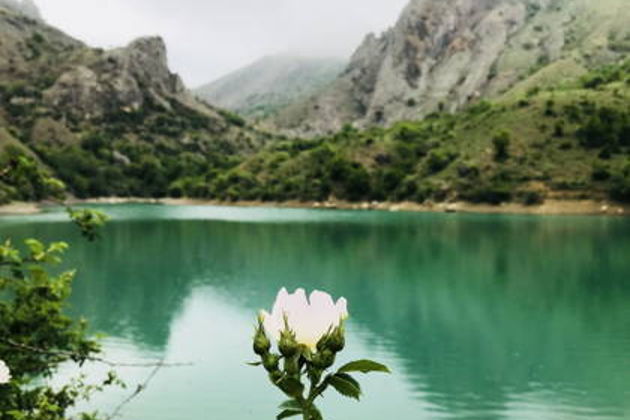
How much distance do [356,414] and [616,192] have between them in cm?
9674

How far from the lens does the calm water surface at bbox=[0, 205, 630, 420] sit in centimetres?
1973

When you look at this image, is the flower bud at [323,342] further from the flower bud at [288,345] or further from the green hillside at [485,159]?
the green hillside at [485,159]

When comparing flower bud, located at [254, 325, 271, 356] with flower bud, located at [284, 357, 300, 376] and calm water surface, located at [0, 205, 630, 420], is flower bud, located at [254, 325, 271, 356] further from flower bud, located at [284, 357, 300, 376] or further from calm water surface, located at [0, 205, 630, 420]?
calm water surface, located at [0, 205, 630, 420]

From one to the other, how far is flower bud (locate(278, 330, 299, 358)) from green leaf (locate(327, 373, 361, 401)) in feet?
0.56

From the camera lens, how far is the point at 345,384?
2.17 meters

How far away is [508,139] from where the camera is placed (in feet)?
407

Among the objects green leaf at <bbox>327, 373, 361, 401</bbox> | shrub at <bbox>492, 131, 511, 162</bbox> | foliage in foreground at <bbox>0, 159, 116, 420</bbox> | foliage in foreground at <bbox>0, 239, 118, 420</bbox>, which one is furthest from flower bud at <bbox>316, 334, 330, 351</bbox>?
shrub at <bbox>492, 131, 511, 162</bbox>

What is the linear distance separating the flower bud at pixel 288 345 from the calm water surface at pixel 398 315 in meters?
17.2

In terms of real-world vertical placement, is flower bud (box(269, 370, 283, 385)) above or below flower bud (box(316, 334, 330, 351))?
below

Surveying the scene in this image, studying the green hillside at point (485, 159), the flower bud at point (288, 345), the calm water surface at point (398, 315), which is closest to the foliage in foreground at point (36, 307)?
the flower bud at point (288, 345)

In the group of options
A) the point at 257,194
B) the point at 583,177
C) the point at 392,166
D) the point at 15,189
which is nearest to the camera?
the point at 15,189

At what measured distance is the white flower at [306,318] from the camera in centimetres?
213

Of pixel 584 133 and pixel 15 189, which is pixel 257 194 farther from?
Result: pixel 15 189

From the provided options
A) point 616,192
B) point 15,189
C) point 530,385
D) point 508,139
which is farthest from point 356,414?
point 508,139
